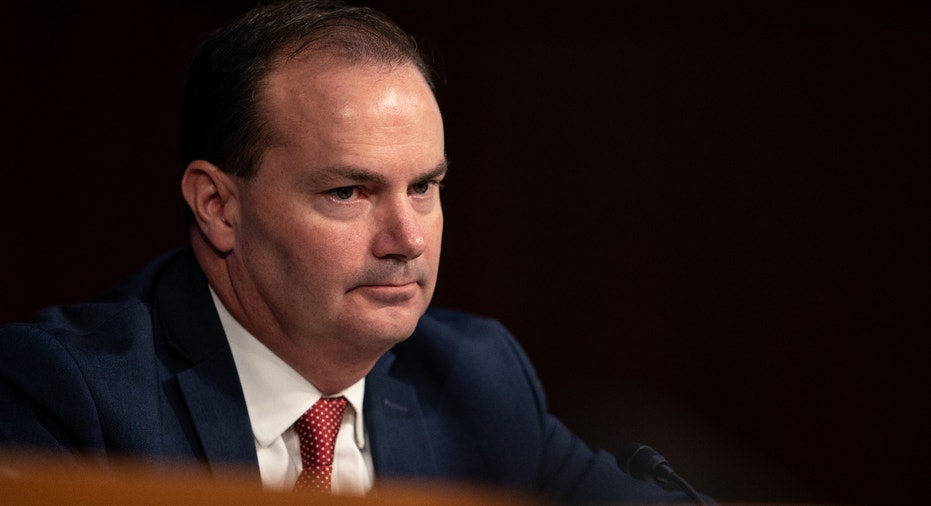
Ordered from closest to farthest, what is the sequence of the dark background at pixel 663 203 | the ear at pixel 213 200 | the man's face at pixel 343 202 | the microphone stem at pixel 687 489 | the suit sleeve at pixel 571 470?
the microphone stem at pixel 687 489 → the man's face at pixel 343 202 → the ear at pixel 213 200 → the suit sleeve at pixel 571 470 → the dark background at pixel 663 203

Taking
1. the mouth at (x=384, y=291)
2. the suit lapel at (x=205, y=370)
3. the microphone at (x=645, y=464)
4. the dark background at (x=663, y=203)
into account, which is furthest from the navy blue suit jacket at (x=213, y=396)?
the dark background at (x=663, y=203)

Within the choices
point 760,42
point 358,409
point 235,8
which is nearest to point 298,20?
point 358,409

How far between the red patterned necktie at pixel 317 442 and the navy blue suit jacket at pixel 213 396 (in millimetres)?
75

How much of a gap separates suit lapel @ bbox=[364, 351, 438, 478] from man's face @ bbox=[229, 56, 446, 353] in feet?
0.55

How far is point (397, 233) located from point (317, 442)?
34 centimetres

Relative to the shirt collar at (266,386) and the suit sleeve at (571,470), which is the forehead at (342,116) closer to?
the shirt collar at (266,386)

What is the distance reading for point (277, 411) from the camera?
169 centimetres

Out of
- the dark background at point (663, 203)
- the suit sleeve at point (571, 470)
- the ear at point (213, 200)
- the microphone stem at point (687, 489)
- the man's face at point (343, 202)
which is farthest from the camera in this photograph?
the dark background at point (663, 203)

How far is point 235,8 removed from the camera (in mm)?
2967

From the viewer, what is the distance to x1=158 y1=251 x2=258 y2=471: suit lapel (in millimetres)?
1624

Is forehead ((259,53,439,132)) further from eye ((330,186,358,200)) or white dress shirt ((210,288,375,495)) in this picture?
white dress shirt ((210,288,375,495))

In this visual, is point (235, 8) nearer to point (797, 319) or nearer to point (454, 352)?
point (454, 352)

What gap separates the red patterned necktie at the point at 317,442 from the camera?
1.68m

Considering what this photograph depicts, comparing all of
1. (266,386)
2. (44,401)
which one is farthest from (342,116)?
(44,401)
